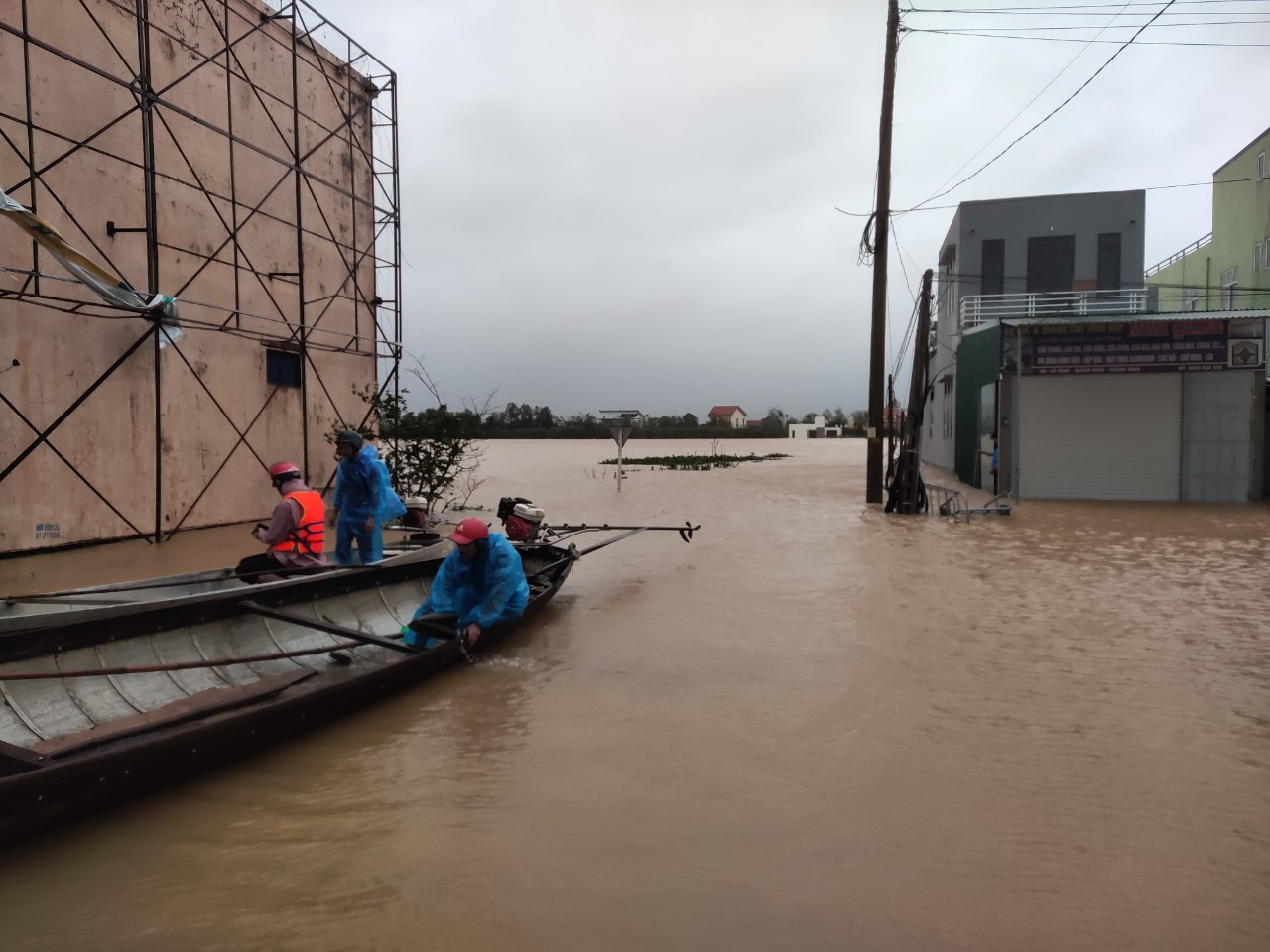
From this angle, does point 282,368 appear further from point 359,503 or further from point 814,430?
point 814,430

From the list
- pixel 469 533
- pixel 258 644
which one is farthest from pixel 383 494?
pixel 258 644

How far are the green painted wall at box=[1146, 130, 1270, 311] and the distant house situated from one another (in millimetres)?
66065

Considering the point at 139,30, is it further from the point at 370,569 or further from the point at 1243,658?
the point at 1243,658

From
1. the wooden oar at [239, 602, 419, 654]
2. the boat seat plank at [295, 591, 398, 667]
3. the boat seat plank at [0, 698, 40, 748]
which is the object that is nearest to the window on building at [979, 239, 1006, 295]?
the boat seat plank at [295, 591, 398, 667]

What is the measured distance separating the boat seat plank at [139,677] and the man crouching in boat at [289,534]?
66.9 inches

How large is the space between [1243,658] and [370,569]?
6.40 meters

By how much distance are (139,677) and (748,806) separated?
330 centimetres

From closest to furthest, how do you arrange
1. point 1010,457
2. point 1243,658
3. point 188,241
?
point 1243,658 → point 188,241 → point 1010,457

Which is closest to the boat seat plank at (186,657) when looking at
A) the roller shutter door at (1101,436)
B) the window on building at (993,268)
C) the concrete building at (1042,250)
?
the roller shutter door at (1101,436)

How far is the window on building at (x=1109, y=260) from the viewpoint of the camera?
25.4m

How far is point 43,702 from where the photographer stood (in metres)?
4.19

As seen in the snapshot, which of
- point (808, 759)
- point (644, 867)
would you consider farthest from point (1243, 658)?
point (644, 867)

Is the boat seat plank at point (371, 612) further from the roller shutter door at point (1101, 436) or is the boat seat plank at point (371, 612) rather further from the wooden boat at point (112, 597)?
the roller shutter door at point (1101, 436)

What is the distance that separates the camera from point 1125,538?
12.4 metres
